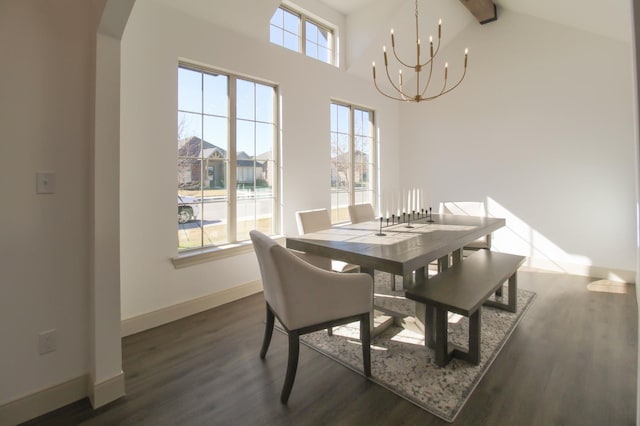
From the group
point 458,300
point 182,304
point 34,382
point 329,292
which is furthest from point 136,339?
point 458,300

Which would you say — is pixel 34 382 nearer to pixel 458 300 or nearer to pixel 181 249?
pixel 181 249

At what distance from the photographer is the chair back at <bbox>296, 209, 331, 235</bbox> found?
317 cm

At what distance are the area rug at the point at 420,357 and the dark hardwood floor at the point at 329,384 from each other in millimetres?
60

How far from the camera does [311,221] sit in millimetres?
3240

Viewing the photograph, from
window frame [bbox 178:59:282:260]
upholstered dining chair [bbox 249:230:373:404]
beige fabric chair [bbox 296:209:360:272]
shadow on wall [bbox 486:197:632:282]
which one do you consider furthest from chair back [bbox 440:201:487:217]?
upholstered dining chair [bbox 249:230:373:404]

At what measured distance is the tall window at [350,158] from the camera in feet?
14.7

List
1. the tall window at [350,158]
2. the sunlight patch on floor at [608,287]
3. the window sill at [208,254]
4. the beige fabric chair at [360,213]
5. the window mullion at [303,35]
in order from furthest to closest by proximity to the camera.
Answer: the tall window at [350,158] → the window mullion at [303,35] → the beige fabric chair at [360,213] → the sunlight patch on floor at [608,287] → the window sill at [208,254]

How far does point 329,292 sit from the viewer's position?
182 cm

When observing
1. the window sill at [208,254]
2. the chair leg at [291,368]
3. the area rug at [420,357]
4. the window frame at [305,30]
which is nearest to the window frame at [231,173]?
the window sill at [208,254]

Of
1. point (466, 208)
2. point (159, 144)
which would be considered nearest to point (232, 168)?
point (159, 144)

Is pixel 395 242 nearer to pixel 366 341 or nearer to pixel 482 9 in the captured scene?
pixel 366 341

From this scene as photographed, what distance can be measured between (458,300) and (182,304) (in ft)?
7.41

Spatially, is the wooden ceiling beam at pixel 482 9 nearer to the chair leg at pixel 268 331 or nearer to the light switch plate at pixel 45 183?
the chair leg at pixel 268 331

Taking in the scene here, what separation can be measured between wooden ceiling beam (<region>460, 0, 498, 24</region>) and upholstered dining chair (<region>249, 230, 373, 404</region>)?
3.92 m
